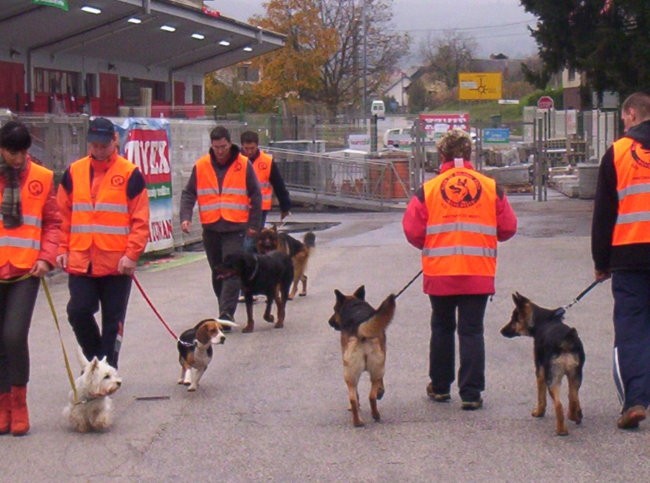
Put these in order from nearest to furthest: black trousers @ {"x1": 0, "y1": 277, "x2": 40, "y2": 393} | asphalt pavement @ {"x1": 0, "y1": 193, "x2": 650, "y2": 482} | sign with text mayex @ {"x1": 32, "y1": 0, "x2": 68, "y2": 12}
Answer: asphalt pavement @ {"x1": 0, "y1": 193, "x2": 650, "y2": 482} < black trousers @ {"x1": 0, "y1": 277, "x2": 40, "y2": 393} < sign with text mayex @ {"x1": 32, "y1": 0, "x2": 68, "y2": 12}

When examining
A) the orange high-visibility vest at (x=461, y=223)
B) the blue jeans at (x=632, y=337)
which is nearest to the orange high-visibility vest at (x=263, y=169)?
the orange high-visibility vest at (x=461, y=223)

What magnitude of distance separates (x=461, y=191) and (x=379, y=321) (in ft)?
3.47

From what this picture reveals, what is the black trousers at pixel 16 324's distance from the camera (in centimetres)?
730

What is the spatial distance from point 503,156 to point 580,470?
38.0 meters

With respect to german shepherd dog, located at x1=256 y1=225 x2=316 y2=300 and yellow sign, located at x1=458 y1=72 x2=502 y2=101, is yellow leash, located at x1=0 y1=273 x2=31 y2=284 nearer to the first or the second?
german shepherd dog, located at x1=256 y1=225 x2=316 y2=300

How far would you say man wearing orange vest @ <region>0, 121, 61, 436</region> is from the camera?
24.0 feet

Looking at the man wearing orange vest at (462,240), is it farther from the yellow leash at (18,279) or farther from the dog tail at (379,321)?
the yellow leash at (18,279)

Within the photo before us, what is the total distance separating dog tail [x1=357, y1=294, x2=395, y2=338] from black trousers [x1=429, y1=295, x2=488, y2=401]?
0.64 m

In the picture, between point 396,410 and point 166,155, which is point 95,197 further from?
point 166,155

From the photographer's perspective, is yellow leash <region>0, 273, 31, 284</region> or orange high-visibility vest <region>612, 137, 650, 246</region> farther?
yellow leash <region>0, 273, 31, 284</region>

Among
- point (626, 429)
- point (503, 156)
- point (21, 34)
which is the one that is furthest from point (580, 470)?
point (503, 156)

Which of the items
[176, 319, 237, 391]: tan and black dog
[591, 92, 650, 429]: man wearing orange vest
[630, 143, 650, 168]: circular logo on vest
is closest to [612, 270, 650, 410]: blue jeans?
[591, 92, 650, 429]: man wearing orange vest

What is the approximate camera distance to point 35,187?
7461mm

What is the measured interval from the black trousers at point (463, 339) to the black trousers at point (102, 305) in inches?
84.3
